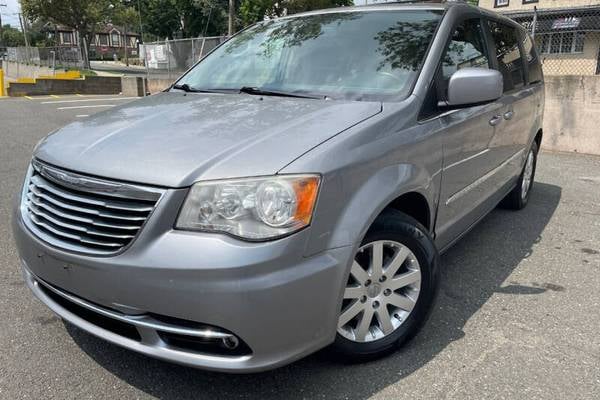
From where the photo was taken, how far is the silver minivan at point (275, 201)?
1.99 m

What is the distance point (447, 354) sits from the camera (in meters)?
2.68

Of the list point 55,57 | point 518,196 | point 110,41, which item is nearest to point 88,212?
point 518,196

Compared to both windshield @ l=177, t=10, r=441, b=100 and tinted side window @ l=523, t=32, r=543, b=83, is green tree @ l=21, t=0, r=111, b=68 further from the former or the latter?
windshield @ l=177, t=10, r=441, b=100

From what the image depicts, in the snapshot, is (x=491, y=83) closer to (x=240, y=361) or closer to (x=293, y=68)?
(x=293, y=68)

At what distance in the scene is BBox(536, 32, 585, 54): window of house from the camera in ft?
78.8

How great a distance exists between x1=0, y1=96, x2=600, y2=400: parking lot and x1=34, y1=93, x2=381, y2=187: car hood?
3.24 feet

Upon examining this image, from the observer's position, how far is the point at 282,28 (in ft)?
12.3

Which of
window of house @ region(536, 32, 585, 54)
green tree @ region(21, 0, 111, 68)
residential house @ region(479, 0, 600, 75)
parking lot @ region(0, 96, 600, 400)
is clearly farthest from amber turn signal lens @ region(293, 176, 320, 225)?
green tree @ region(21, 0, 111, 68)

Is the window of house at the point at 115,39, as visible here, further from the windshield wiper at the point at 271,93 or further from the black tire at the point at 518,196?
the windshield wiper at the point at 271,93

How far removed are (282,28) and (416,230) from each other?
76.2 inches

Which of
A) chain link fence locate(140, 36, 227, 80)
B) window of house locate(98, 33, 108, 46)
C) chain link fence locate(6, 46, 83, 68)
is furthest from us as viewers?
window of house locate(98, 33, 108, 46)

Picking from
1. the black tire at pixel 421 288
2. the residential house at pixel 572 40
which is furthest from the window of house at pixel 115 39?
the black tire at pixel 421 288

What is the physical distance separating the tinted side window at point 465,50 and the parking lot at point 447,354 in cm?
141

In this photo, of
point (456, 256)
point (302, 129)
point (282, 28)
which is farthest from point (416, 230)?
point (282, 28)
